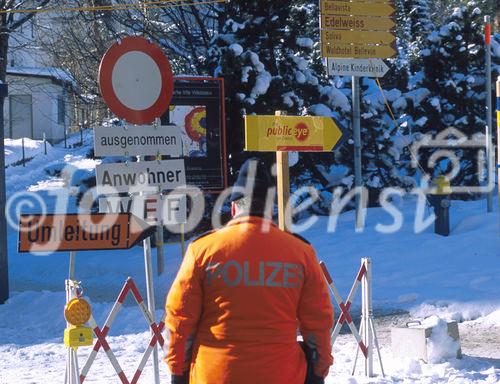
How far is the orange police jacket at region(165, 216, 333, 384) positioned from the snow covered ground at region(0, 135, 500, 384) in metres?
3.72

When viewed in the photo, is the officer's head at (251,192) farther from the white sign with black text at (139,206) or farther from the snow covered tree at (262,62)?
the snow covered tree at (262,62)

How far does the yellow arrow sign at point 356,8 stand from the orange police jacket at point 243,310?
10.4 meters

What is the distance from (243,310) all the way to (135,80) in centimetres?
361

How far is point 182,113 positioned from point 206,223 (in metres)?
2.63

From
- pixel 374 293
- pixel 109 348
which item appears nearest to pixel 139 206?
pixel 109 348

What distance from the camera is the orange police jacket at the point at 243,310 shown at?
4137 millimetres

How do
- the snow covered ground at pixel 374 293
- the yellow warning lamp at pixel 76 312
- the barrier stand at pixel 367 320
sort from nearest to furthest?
the yellow warning lamp at pixel 76 312
the barrier stand at pixel 367 320
the snow covered ground at pixel 374 293

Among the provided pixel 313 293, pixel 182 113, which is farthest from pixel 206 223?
pixel 313 293

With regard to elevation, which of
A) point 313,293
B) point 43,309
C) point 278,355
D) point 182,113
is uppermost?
point 182,113

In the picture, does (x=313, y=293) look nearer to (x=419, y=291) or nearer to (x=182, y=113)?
(x=419, y=291)

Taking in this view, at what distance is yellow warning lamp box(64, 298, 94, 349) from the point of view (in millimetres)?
6375

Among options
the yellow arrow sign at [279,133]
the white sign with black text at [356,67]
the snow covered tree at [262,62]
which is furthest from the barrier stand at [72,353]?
the snow covered tree at [262,62]

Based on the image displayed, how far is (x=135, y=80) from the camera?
7336mm

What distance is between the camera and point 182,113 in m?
15.1
